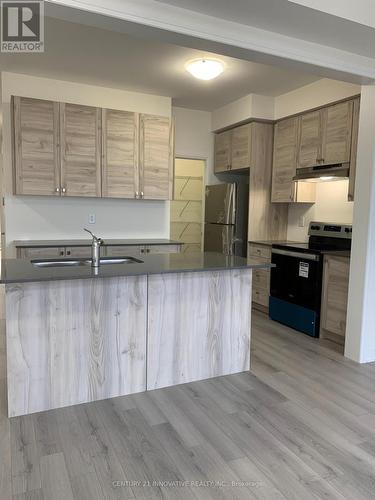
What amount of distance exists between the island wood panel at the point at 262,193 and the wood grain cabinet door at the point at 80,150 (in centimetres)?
194

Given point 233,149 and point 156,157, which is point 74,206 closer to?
point 156,157

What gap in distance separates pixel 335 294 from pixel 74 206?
10.2 ft

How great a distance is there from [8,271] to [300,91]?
12.4 ft

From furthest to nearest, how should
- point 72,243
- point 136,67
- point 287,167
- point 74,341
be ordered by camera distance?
point 287,167
point 72,243
point 136,67
point 74,341

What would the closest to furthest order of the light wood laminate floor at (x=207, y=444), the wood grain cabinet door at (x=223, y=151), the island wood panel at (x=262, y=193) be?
the light wood laminate floor at (x=207, y=444), the island wood panel at (x=262, y=193), the wood grain cabinet door at (x=223, y=151)

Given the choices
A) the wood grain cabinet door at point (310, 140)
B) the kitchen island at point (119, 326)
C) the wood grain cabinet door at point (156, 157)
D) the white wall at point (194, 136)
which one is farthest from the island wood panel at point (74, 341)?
the white wall at point (194, 136)

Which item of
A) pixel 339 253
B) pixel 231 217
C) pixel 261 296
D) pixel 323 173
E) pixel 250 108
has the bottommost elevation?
pixel 261 296

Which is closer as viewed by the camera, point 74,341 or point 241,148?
point 74,341

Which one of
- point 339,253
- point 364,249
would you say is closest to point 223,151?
point 339,253

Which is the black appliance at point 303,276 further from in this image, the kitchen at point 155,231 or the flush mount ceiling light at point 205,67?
the flush mount ceiling light at point 205,67

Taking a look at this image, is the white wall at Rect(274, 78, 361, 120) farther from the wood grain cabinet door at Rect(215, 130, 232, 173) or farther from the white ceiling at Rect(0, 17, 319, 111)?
the wood grain cabinet door at Rect(215, 130, 232, 173)

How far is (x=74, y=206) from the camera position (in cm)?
465

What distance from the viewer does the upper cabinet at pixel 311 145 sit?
12.4ft

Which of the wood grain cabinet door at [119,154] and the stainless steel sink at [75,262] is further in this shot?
the wood grain cabinet door at [119,154]
